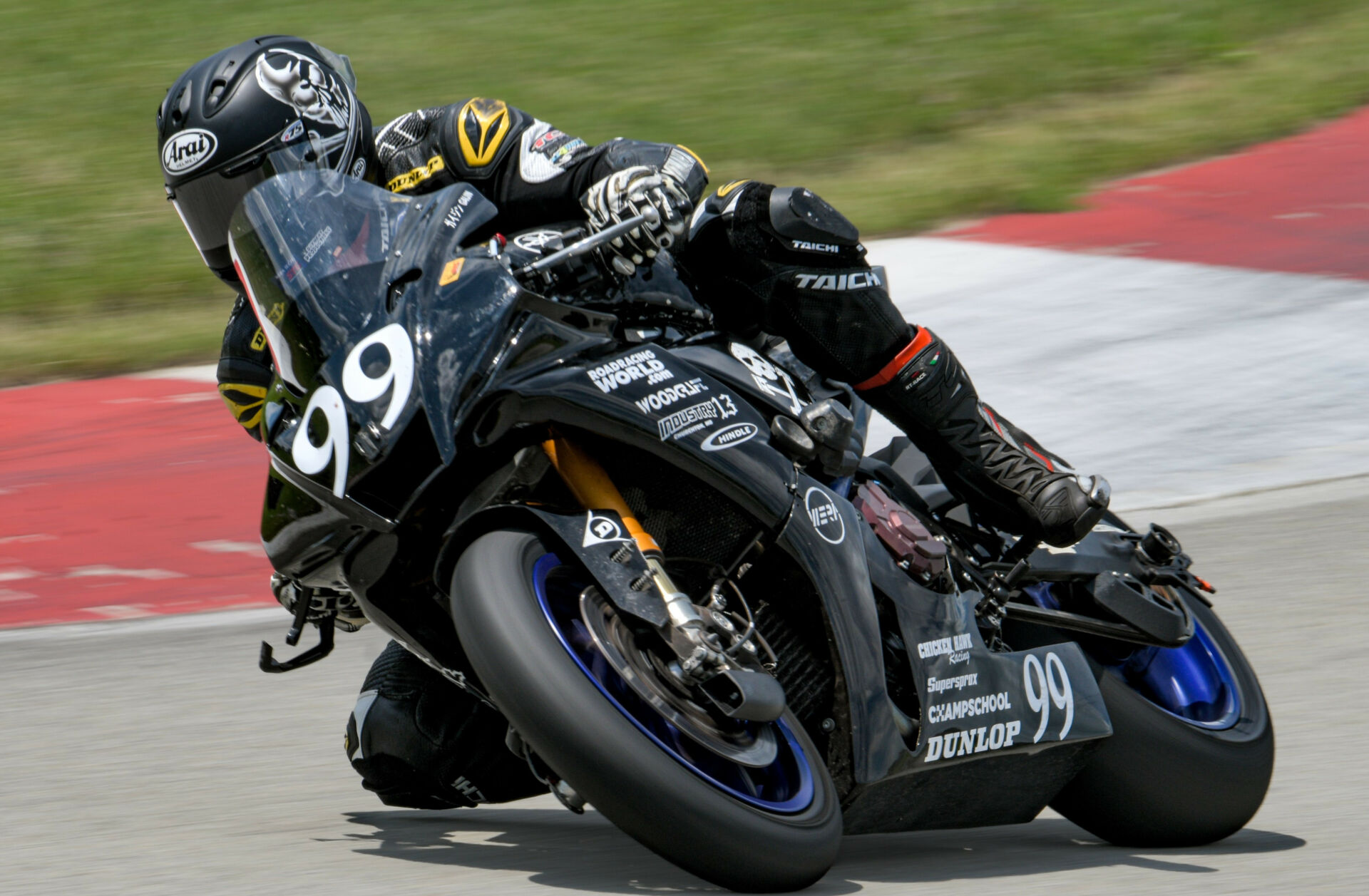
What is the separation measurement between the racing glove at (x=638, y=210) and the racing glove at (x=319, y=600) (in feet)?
2.64

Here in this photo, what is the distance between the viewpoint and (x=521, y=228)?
3.47 metres

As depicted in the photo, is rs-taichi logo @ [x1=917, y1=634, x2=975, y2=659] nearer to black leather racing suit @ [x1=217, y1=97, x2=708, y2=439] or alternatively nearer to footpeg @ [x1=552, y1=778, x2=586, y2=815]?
footpeg @ [x1=552, y1=778, x2=586, y2=815]

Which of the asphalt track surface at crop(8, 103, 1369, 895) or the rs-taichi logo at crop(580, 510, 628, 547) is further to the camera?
the asphalt track surface at crop(8, 103, 1369, 895)

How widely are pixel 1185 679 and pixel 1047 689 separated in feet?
1.71

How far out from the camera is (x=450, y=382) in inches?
107

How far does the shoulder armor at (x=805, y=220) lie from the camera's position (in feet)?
10.9

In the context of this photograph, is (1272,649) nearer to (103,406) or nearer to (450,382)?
(450,382)

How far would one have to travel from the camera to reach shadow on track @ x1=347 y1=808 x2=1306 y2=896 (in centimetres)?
305

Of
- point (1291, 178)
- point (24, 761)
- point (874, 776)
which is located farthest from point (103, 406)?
point (1291, 178)

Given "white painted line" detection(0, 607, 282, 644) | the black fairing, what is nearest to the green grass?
"white painted line" detection(0, 607, 282, 644)

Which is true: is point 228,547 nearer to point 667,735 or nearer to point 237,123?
point 237,123

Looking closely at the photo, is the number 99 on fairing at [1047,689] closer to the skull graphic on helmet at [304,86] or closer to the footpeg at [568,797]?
the footpeg at [568,797]

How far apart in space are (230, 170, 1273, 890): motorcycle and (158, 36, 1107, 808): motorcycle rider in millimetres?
126

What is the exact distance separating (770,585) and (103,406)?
534 cm
